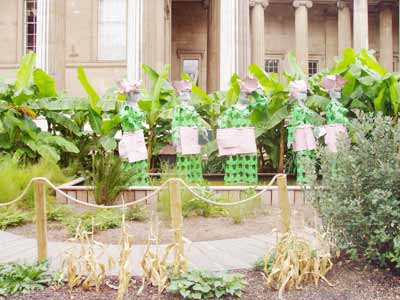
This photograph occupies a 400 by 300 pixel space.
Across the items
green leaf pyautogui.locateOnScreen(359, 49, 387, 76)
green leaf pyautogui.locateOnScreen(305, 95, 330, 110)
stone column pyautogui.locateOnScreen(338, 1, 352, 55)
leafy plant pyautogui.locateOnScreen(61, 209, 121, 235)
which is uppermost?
stone column pyautogui.locateOnScreen(338, 1, 352, 55)

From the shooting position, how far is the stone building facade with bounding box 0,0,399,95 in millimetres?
13453

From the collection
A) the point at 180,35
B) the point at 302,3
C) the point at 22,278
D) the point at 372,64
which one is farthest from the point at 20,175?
the point at 180,35

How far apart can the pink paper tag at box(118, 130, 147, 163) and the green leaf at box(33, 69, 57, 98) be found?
2266 mm

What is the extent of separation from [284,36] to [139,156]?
22.6m

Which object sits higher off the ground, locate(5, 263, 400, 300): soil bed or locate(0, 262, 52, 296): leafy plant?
locate(0, 262, 52, 296): leafy plant

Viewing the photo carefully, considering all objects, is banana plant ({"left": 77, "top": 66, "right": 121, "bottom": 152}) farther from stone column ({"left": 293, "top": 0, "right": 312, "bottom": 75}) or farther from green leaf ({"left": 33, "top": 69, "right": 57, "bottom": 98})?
stone column ({"left": 293, "top": 0, "right": 312, "bottom": 75})

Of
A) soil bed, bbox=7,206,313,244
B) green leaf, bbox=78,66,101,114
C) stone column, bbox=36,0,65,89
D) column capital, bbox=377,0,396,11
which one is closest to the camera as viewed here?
soil bed, bbox=7,206,313,244

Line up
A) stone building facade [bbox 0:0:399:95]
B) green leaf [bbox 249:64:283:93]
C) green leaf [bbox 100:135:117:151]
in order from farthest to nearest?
1. stone building facade [bbox 0:0:399:95]
2. green leaf [bbox 249:64:283:93]
3. green leaf [bbox 100:135:117:151]

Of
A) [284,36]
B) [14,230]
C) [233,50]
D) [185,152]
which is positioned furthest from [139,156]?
[284,36]

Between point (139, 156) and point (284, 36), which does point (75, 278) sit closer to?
point (139, 156)

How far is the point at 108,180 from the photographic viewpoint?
614cm

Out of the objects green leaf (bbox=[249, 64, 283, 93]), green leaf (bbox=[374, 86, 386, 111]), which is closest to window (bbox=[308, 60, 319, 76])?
green leaf (bbox=[374, 86, 386, 111])

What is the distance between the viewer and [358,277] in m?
3.49

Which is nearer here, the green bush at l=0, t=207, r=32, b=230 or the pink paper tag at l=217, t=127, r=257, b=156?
the green bush at l=0, t=207, r=32, b=230
